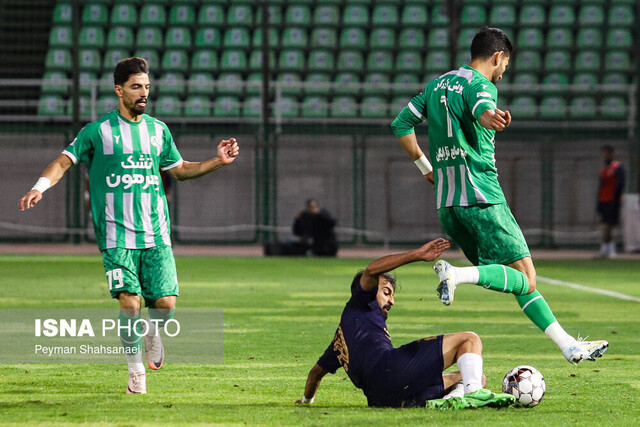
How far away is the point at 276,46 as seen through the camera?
2934 cm

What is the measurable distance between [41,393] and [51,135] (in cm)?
1933

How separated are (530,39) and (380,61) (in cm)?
405

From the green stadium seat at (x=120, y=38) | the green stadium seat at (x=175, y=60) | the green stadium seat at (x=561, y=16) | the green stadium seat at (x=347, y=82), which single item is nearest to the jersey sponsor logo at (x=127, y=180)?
the green stadium seat at (x=347, y=82)

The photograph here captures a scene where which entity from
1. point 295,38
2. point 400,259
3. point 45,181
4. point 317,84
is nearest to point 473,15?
point 295,38

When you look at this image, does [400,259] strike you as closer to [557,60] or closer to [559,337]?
[559,337]

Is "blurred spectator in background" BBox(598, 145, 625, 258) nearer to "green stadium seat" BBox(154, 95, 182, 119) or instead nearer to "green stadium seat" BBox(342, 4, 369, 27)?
"green stadium seat" BBox(342, 4, 369, 27)

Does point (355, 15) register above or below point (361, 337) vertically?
above

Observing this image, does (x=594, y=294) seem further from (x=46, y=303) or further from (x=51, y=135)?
(x=51, y=135)

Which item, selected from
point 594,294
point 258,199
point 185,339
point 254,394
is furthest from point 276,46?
point 254,394

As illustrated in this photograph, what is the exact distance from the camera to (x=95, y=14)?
2997 cm

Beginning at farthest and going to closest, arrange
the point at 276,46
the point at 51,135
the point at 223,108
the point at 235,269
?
the point at 276,46 < the point at 223,108 < the point at 51,135 < the point at 235,269

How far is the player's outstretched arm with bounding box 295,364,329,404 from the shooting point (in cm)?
624

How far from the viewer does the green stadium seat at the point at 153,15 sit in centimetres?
2966

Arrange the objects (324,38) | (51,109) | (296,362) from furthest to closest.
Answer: (324,38)
(51,109)
(296,362)
